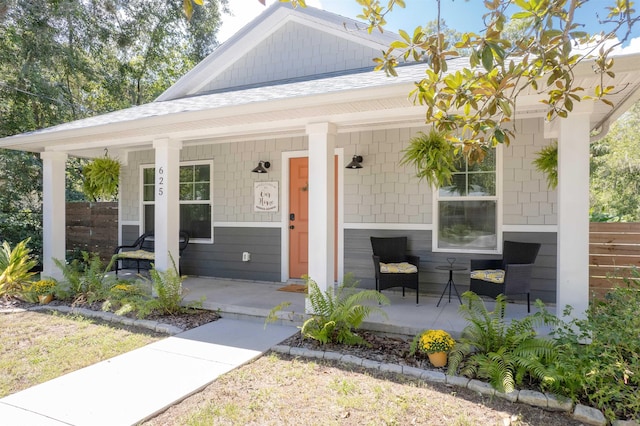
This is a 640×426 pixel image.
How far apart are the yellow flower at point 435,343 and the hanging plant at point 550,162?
2.56 metres

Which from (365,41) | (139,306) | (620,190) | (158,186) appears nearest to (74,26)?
(158,186)

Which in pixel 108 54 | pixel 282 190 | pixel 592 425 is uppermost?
pixel 108 54

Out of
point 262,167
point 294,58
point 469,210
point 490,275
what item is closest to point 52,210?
point 262,167

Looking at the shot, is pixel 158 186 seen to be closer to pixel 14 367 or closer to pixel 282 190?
pixel 282 190

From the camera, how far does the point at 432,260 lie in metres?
5.44

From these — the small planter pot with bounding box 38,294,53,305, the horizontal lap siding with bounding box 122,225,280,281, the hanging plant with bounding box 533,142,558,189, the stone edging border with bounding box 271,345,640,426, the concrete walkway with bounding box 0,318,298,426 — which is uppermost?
the hanging plant with bounding box 533,142,558,189

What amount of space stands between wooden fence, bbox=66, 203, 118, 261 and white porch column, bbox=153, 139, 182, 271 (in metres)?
3.21

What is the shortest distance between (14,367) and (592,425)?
446 centimetres

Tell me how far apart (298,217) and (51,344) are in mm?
3620

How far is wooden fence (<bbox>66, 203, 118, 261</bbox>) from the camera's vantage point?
809cm

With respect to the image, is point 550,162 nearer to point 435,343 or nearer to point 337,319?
point 435,343

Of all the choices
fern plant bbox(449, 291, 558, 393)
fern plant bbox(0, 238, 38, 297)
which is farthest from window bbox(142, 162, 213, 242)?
fern plant bbox(449, 291, 558, 393)

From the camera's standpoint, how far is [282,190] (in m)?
6.38

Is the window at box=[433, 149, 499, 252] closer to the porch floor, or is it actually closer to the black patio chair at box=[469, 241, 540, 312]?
the black patio chair at box=[469, 241, 540, 312]
